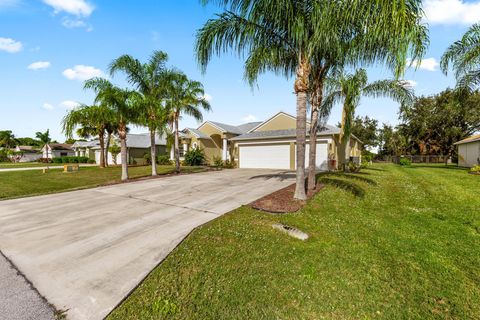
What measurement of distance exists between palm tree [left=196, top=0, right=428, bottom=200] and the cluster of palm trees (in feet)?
28.4

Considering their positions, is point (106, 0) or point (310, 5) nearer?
point (310, 5)

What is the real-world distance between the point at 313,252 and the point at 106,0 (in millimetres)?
11593

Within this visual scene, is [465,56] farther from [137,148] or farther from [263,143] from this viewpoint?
[137,148]

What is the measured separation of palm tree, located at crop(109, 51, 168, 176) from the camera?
1431 cm

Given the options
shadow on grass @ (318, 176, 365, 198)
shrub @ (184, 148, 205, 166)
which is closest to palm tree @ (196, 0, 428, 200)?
shadow on grass @ (318, 176, 365, 198)

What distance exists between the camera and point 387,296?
3049mm

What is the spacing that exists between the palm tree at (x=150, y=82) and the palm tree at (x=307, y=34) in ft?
29.4

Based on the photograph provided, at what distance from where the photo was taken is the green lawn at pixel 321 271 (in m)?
2.83

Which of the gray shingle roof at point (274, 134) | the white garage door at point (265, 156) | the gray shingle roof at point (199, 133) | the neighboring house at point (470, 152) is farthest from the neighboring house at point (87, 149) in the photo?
the neighboring house at point (470, 152)

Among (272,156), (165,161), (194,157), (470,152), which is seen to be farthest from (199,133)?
(470,152)

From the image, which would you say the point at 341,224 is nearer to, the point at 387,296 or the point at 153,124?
the point at 387,296

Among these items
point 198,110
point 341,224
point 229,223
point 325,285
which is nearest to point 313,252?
point 325,285

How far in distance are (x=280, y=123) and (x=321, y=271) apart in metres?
19.7

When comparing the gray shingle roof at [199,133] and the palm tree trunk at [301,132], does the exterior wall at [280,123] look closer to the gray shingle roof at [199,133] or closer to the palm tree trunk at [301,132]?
the gray shingle roof at [199,133]
